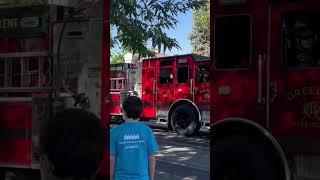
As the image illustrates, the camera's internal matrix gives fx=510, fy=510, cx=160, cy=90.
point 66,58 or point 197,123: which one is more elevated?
point 66,58

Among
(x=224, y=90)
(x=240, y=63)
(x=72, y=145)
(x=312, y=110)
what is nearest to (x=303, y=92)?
(x=312, y=110)

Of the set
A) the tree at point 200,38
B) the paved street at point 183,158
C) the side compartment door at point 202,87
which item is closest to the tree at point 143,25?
the paved street at point 183,158

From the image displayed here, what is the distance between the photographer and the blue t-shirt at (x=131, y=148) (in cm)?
439

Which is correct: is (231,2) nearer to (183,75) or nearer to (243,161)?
(243,161)

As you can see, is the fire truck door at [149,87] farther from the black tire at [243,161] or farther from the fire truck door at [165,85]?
the black tire at [243,161]

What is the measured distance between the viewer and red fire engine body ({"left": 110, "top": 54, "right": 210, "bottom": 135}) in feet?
55.1

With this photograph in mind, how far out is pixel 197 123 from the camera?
1662 cm

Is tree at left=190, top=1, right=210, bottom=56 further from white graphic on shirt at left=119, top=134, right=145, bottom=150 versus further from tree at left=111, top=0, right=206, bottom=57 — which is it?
white graphic on shirt at left=119, top=134, right=145, bottom=150

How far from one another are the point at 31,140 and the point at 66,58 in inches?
35.5

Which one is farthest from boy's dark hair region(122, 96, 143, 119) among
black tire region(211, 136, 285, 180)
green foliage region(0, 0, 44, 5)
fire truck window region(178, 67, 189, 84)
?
fire truck window region(178, 67, 189, 84)

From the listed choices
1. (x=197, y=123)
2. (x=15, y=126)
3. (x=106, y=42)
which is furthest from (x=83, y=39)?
(x=197, y=123)

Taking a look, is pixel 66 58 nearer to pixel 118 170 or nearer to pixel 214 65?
pixel 118 170

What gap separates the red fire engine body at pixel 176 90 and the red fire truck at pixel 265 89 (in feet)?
33.6

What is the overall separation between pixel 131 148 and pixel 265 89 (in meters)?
2.27
